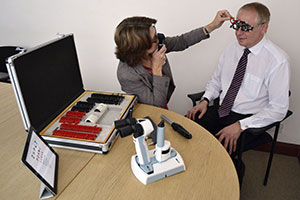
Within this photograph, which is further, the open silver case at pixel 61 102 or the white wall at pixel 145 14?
the white wall at pixel 145 14

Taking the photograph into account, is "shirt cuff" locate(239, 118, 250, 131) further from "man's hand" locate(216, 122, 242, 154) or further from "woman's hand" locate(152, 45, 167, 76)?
"woman's hand" locate(152, 45, 167, 76)

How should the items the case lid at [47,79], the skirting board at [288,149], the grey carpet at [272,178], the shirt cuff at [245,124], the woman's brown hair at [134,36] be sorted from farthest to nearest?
1. the skirting board at [288,149]
2. the grey carpet at [272,178]
3. the shirt cuff at [245,124]
4. the woman's brown hair at [134,36]
5. the case lid at [47,79]

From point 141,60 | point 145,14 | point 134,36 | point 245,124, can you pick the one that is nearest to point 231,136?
point 245,124

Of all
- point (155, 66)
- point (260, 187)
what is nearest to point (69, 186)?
point (155, 66)

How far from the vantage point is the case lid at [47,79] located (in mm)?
1097

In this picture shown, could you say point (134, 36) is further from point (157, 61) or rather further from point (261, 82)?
point (261, 82)

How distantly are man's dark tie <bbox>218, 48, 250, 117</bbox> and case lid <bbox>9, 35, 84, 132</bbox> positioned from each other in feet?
3.69

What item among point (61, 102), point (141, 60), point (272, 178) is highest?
point (141, 60)

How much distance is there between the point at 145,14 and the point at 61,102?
1232mm

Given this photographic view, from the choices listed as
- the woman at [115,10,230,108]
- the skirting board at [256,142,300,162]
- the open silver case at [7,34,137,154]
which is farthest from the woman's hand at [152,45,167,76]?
the skirting board at [256,142,300,162]

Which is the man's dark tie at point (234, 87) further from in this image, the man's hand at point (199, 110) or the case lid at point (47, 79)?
the case lid at point (47, 79)

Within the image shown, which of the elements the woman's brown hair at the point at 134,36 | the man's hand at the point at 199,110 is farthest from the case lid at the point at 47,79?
the man's hand at the point at 199,110

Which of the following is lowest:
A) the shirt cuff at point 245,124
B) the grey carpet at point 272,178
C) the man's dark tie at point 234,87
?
the grey carpet at point 272,178

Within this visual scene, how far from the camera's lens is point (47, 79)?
125 centimetres
